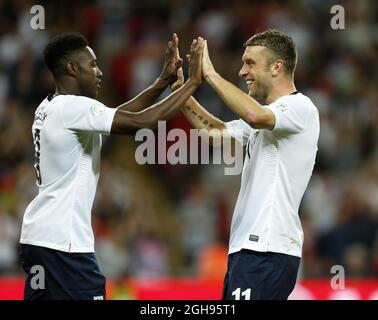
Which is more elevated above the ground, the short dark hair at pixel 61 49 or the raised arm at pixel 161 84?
the short dark hair at pixel 61 49

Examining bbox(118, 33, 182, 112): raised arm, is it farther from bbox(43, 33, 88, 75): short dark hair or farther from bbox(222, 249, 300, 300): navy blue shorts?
bbox(222, 249, 300, 300): navy blue shorts

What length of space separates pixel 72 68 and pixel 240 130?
1323 mm

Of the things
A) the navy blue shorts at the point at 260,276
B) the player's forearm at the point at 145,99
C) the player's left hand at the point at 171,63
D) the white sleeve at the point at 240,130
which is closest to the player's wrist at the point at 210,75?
the player's left hand at the point at 171,63

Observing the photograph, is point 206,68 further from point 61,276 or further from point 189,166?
point 189,166

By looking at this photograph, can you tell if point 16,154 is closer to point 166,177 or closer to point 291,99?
point 166,177

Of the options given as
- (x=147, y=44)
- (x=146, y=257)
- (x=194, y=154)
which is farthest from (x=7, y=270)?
(x=147, y=44)

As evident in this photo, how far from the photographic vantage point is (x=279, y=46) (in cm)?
652

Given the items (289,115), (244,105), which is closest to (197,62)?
(244,105)

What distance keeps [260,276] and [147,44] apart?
7669 millimetres

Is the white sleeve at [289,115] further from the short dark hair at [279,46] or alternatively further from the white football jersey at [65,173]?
the white football jersey at [65,173]

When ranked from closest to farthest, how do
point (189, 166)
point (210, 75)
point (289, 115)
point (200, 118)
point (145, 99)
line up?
point (289, 115)
point (210, 75)
point (145, 99)
point (200, 118)
point (189, 166)

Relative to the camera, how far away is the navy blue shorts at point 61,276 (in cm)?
624

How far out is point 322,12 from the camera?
45.0ft

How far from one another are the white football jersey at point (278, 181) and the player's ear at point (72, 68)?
128 cm
